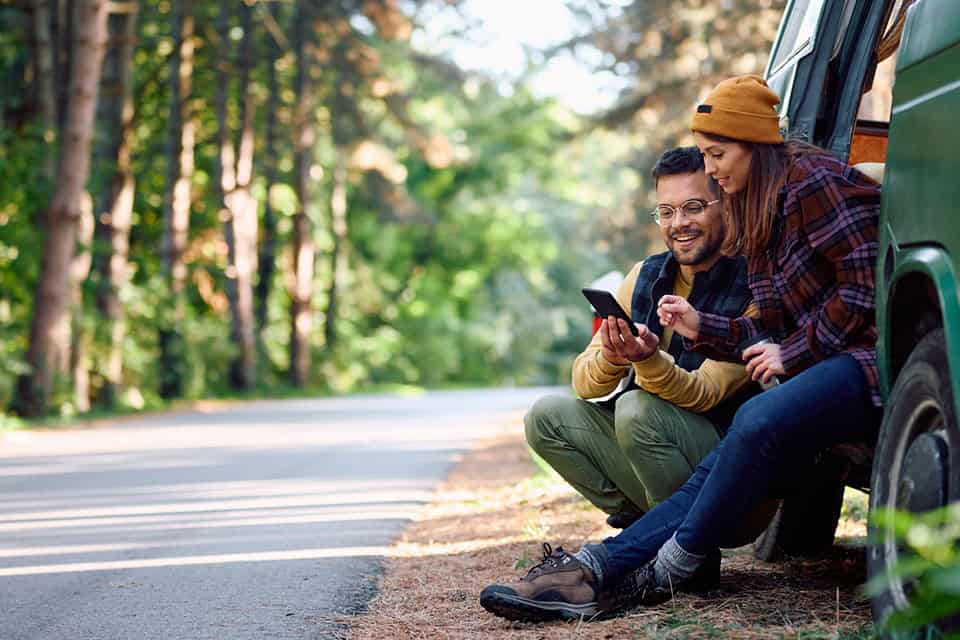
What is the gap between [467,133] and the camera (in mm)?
49844

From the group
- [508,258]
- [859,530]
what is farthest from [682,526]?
[508,258]

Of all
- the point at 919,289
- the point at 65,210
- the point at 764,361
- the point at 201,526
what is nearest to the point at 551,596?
the point at 764,361

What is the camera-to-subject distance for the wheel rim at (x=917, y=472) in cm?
336

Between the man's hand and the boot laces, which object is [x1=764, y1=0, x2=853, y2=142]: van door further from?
the boot laces

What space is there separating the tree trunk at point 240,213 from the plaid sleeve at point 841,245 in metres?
26.3

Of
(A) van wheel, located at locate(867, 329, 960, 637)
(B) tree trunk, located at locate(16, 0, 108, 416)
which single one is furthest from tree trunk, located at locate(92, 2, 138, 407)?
(A) van wheel, located at locate(867, 329, 960, 637)

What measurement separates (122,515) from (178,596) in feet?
10.2

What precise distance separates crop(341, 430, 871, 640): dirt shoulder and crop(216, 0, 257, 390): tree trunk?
72.8 feet

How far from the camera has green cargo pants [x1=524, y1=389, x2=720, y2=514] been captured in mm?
5348

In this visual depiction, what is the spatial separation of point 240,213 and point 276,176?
291cm

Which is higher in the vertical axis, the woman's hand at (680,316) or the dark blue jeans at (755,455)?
the woman's hand at (680,316)

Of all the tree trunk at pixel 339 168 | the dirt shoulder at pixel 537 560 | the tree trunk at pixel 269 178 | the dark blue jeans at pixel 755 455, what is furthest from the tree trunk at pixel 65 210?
the dark blue jeans at pixel 755 455

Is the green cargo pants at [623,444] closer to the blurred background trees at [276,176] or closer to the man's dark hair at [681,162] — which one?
the man's dark hair at [681,162]

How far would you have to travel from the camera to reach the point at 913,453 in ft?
11.6
